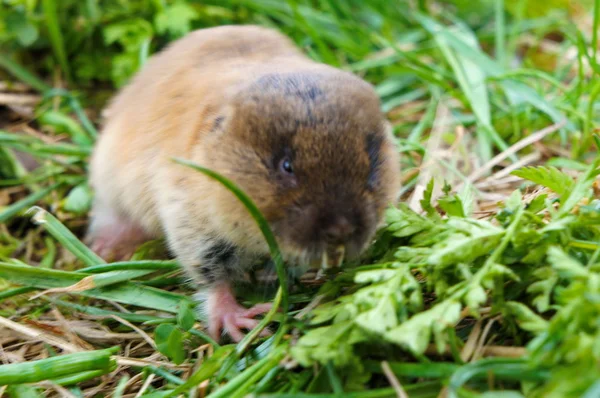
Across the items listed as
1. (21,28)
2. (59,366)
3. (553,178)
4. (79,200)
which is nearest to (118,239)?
(79,200)

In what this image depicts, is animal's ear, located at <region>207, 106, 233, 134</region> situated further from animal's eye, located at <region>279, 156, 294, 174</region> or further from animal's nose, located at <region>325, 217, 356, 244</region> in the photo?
animal's nose, located at <region>325, 217, 356, 244</region>

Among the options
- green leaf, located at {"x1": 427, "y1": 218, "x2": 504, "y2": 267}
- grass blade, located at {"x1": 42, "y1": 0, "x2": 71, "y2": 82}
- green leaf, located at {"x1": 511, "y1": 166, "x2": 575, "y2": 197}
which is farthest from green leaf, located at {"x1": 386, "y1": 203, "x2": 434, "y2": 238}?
grass blade, located at {"x1": 42, "y1": 0, "x2": 71, "y2": 82}

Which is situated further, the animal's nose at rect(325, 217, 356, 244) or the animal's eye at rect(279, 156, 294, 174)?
the animal's eye at rect(279, 156, 294, 174)

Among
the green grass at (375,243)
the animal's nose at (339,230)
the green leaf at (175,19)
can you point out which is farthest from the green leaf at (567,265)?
the green leaf at (175,19)

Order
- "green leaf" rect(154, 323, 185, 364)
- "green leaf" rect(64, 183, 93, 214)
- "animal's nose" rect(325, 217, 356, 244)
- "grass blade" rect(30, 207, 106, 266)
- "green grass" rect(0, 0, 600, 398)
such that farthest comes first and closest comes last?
1. "green leaf" rect(64, 183, 93, 214)
2. "grass blade" rect(30, 207, 106, 266)
3. "green leaf" rect(154, 323, 185, 364)
4. "animal's nose" rect(325, 217, 356, 244)
5. "green grass" rect(0, 0, 600, 398)

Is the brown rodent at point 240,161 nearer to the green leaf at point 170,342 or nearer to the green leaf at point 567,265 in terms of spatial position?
the green leaf at point 170,342

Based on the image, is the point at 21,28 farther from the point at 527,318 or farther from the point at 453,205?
the point at 527,318

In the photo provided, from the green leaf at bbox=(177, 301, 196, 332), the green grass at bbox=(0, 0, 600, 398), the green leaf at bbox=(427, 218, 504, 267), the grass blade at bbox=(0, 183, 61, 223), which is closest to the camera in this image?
the green grass at bbox=(0, 0, 600, 398)
